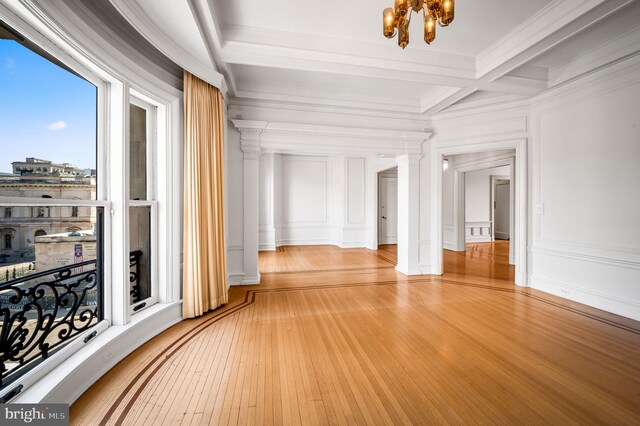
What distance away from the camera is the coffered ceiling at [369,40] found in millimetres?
2414

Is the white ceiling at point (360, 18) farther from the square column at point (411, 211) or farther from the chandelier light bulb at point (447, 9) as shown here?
the square column at point (411, 211)

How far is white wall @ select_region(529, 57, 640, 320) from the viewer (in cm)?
304

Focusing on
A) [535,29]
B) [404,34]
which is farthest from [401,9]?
[535,29]

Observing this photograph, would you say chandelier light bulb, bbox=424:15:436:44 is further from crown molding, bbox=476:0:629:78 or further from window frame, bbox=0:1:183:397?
window frame, bbox=0:1:183:397

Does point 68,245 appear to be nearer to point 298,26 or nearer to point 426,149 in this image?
point 298,26

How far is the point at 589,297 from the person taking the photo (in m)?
3.42

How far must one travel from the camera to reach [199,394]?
1.82 m

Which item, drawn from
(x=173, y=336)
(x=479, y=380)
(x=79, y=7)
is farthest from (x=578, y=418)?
(x=79, y=7)

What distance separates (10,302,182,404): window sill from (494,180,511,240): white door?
1111cm

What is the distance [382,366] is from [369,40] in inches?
132

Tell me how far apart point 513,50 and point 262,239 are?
6.64 metres

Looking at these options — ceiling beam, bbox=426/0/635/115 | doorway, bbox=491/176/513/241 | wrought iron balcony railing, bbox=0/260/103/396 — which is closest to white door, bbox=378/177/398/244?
doorway, bbox=491/176/513/241

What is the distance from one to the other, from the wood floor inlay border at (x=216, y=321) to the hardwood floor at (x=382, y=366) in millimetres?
13

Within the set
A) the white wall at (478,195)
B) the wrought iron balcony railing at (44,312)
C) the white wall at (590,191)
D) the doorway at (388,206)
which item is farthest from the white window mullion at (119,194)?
the white wall at (478,195)
